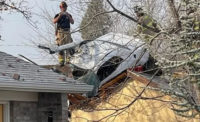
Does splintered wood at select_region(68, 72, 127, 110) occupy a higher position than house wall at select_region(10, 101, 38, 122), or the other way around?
splintered wood at select_region(68, 72, 127, 110)

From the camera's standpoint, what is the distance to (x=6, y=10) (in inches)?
624

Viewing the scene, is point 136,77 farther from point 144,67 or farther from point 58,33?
point 58,33

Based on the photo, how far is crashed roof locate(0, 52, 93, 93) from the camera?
9461 millimetres

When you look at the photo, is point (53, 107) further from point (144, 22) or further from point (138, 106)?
point (138, 106)

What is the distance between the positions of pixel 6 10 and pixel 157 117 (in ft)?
19.2

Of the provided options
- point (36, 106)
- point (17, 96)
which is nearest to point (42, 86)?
point (17, 96)

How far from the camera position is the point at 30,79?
9992mm

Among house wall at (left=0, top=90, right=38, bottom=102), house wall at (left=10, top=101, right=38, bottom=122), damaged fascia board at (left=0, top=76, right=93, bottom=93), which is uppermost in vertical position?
damaged fascia board at (left=0, top=76, right=93, bottom=93)

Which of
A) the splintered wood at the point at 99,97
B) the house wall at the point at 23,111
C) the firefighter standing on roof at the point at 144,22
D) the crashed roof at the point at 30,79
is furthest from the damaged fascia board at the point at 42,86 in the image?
the splintered wood at the point at 99,97

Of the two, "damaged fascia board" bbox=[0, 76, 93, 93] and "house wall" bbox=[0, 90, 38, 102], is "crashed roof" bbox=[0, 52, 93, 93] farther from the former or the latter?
"house wall" bbox=[0, 90, 38, 102]

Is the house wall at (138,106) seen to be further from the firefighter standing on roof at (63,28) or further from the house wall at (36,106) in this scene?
the house wall at (36,106)

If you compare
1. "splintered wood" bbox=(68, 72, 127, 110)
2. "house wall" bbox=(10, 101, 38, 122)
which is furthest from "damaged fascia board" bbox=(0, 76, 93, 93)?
"splintered wood" bbox=(68, 72, 127, 110)

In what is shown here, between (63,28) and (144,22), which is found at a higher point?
(63,28)

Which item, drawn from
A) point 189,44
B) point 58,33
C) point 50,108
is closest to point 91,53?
point 58,33
